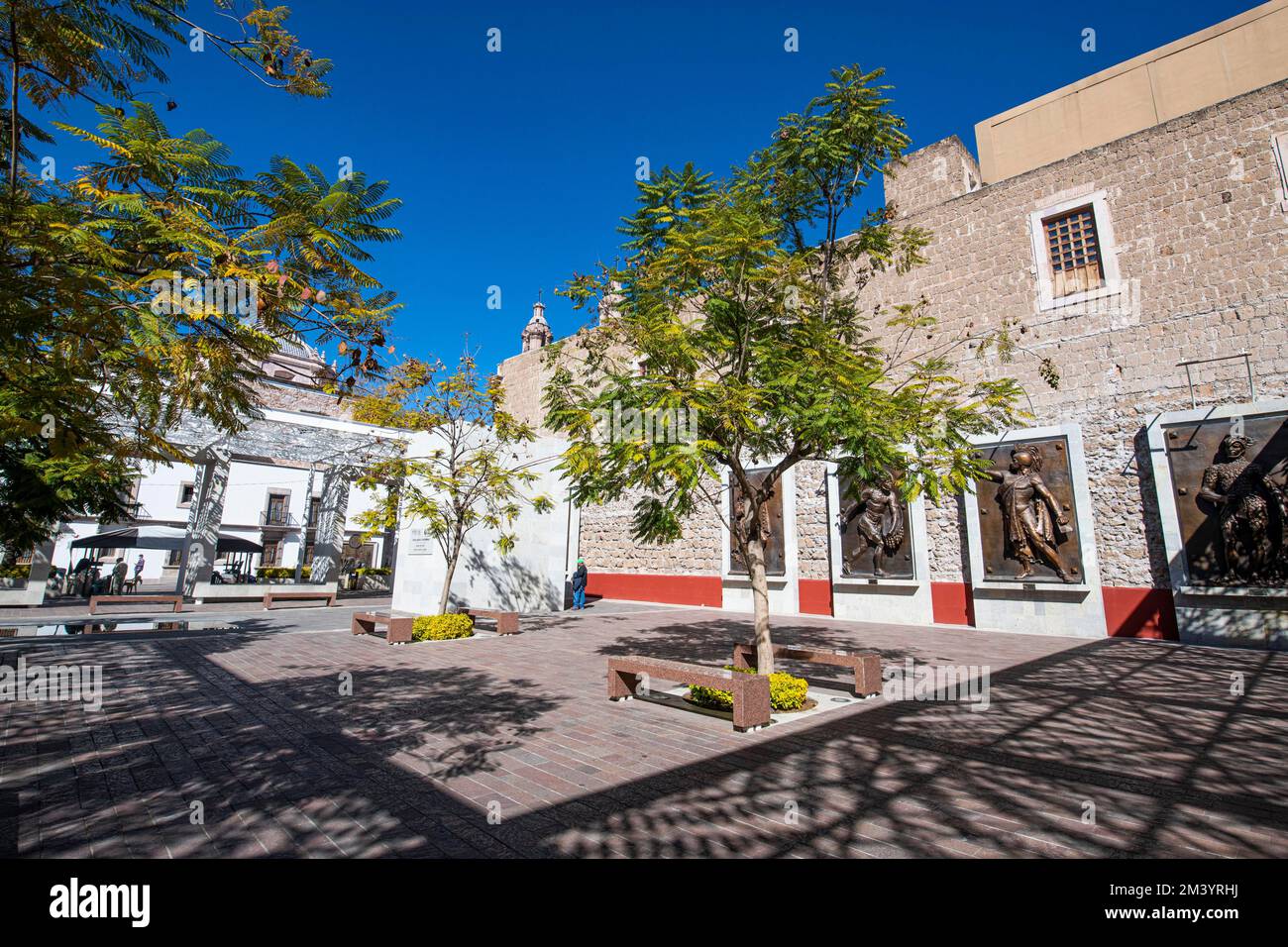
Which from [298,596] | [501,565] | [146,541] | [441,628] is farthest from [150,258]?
[146,541]

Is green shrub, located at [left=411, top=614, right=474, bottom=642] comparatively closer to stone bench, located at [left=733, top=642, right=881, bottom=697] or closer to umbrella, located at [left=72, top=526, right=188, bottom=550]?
stone bench, located at [left=733, top=642, right=881, bottom=697]

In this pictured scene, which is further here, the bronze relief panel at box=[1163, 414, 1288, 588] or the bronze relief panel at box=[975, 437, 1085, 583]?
the bronze relief panel at box=[975, 437, 1085, 583]

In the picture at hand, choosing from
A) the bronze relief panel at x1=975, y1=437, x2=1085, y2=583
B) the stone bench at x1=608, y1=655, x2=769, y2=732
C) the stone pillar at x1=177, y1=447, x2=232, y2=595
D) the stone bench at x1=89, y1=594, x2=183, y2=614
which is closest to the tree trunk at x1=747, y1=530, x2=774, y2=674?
the stone bench at x1=608, y1=655, x2=769, y2=732

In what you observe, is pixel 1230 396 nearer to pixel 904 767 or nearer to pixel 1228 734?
pixel 1228 734

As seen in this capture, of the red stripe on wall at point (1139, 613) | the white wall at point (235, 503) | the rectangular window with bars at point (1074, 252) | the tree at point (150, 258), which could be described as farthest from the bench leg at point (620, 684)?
the white wall at point (235, 503)

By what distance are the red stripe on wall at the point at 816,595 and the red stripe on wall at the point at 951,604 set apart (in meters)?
2.88

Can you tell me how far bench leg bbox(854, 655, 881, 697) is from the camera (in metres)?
7.44

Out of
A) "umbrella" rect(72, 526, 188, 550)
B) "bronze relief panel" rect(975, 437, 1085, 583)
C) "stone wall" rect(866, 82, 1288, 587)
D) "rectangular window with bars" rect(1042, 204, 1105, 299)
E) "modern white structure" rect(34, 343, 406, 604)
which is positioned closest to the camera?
"stone wall" rect(866, 82, 1288, 587)

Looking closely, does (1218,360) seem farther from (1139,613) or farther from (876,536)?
(876,536)

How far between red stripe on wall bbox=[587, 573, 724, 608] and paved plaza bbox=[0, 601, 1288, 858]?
38.9ft

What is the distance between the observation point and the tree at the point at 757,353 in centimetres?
613

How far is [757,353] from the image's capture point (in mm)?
6602

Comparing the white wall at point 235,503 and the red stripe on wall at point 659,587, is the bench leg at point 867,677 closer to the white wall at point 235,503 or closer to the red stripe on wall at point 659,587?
the red stripe on wall at point 659,587
